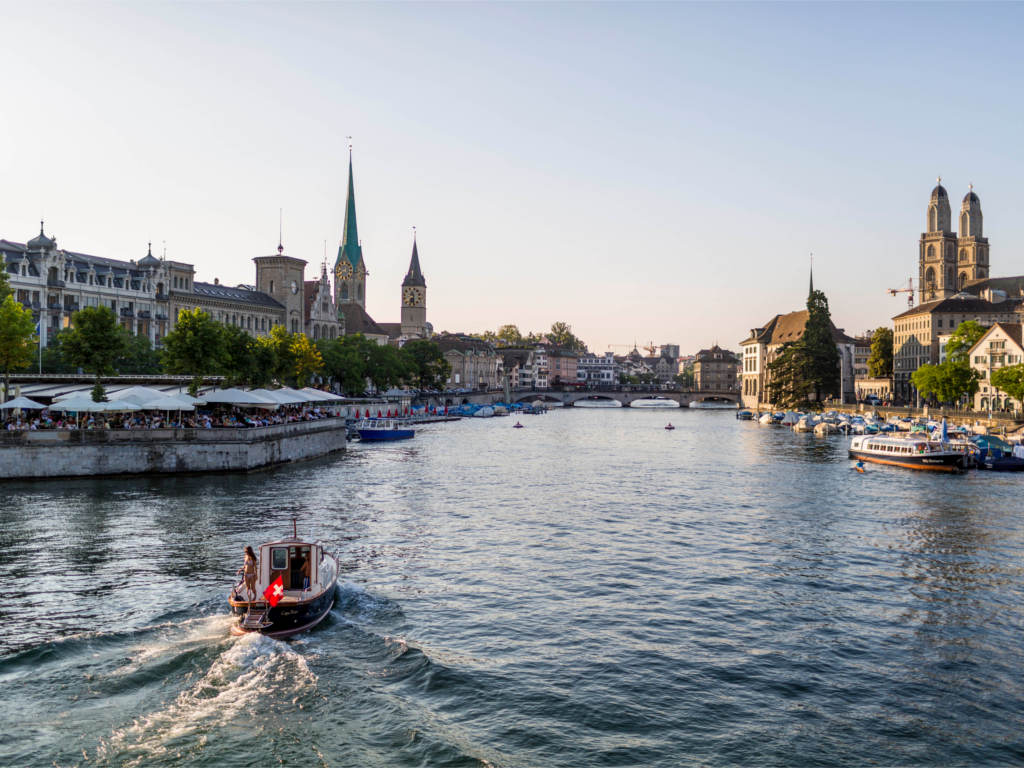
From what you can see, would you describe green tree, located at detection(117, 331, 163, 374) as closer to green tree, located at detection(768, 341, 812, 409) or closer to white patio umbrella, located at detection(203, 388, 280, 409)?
white patio umbrella, located at detection(203, 388, 280, 409)

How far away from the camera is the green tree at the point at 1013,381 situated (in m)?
84.9

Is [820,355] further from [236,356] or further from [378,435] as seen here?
[236,356]

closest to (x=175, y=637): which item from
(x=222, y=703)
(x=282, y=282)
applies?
(x=222, y=703)

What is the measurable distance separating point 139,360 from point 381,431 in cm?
2733

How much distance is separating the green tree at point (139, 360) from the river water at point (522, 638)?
49242 mm

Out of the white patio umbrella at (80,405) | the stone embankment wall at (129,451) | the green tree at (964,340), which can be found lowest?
the stone embankment wall at (129,451)

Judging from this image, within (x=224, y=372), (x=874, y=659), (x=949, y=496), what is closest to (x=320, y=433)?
(x=224, y=372)

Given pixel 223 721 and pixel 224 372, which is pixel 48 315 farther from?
pixel 223 721

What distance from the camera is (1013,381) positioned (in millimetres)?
86312

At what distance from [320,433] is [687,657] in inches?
2102

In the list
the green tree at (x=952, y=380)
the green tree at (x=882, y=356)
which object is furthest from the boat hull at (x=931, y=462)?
the green tree at (x=882, y=356)

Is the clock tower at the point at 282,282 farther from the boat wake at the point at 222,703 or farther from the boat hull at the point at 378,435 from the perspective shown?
the boat wake at the point at 222,703

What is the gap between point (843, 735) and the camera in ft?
54.3

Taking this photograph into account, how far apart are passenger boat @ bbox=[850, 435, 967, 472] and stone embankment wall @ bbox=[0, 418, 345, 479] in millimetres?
45038
